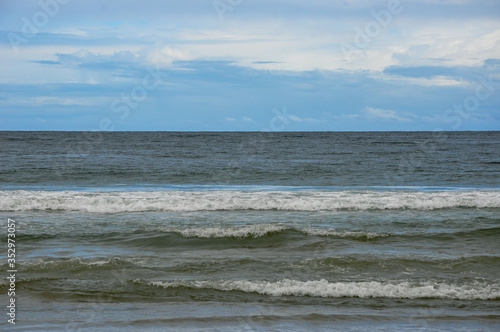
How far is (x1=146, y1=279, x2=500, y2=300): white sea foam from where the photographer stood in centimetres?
909

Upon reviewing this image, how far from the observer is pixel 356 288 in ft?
30.3

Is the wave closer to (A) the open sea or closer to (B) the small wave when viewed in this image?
(A) the open sea

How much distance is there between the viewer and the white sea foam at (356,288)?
29.8 ft

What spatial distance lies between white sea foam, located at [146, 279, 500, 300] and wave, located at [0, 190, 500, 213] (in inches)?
365

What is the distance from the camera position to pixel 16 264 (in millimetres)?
10953

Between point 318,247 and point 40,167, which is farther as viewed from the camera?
point 40,167

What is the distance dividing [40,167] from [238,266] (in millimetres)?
29010

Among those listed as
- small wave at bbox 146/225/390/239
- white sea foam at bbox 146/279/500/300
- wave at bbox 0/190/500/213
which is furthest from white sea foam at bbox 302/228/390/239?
wave at bbox 0/190/500/213

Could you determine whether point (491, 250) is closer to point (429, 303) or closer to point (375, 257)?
point (375, 257)

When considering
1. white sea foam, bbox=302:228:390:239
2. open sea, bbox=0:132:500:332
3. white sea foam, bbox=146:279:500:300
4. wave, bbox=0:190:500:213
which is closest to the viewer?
open sea, bbox=0:132:500:332

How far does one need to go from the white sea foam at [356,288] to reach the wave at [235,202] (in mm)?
9271

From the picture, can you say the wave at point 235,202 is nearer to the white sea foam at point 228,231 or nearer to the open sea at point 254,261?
the open sea at point 254,261

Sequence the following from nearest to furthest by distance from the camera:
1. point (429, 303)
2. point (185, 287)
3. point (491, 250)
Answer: point (429, 303) < point (185, 287) < point (491, 250)

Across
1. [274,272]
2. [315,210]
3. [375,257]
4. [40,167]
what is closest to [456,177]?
[315,210]
